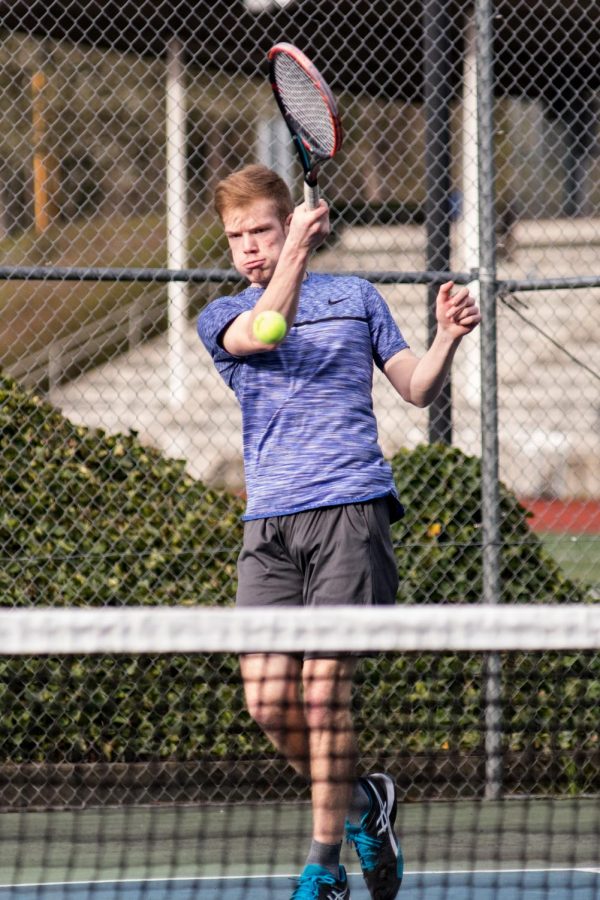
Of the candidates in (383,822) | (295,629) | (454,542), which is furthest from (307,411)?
(454,542)

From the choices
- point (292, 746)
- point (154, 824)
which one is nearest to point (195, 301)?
point (154, 824)

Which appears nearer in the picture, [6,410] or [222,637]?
[222,637]

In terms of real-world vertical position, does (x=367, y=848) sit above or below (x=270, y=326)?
below

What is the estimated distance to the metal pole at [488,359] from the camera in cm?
521

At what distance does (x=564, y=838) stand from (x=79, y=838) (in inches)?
58.9

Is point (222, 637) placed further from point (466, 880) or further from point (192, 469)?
point (192, 469)

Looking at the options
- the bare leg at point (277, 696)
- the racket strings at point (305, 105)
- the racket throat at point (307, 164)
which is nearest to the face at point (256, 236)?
the racket throat at point (307, 164)

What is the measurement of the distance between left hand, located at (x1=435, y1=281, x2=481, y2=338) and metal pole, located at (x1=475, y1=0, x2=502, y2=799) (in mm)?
Result: 1738

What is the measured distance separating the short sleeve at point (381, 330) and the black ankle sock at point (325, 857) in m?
1.11

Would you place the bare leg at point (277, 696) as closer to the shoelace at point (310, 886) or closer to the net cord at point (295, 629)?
the shoelace at point (310, 886)

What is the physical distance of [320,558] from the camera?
3455 mm

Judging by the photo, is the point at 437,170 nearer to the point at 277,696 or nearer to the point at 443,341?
the point at 443,341

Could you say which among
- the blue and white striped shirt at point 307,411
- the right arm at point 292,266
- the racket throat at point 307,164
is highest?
the racket throat at point 307,164

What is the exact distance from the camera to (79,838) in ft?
15.5
